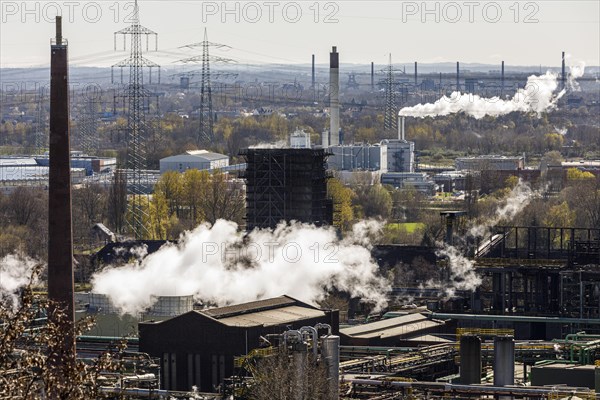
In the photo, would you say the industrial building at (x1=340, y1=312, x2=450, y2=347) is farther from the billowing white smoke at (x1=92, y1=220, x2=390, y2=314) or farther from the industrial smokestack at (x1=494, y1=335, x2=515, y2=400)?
the industrial smokestack at (x1=494, y1=335, x2=515, y2=400)

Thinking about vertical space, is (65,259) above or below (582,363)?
above

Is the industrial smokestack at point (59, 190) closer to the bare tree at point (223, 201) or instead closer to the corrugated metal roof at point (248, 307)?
the corrugated metal roof at point (248, 307)

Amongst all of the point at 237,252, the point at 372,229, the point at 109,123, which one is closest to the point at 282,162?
the point at 237,252

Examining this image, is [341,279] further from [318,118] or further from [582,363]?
[318,118]

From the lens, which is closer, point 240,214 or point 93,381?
point 93,381

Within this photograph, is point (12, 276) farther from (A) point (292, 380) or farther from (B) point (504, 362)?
(A) point (292, 380)

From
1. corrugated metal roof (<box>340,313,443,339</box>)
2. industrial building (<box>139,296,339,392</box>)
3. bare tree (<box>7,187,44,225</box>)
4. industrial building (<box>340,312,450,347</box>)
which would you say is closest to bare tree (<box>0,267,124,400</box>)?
industrial building (<box>139,296,339,392</box>)
